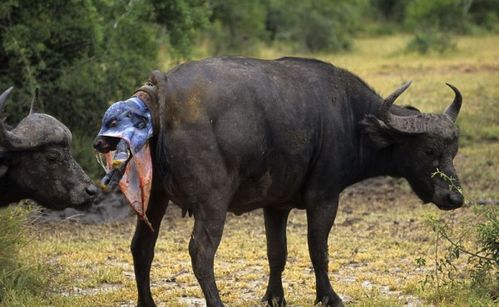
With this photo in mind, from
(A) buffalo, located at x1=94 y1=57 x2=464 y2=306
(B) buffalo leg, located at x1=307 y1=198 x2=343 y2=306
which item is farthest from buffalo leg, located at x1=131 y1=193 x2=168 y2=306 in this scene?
(B) buffalo leg, located at x1=307 y1=198 x2=343 y2=306

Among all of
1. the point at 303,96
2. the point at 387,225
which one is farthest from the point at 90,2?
the point at 303,96

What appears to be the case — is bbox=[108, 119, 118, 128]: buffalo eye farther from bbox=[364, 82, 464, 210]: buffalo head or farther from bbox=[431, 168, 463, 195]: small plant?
bbox=[431, 168, 463, 195]: small plant

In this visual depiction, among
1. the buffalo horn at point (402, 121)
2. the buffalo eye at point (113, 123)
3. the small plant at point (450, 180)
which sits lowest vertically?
the small plant at point (450, 180)

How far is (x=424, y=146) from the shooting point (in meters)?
8.16

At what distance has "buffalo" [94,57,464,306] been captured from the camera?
693 centimetres

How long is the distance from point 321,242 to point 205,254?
1199mm

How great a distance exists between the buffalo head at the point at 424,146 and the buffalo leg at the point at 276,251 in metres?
1.03

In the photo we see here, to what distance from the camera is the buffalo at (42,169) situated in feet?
23.3

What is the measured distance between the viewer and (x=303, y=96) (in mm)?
7652

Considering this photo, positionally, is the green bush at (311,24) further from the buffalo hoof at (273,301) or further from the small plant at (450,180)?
the buffalo hoof at (273,301)

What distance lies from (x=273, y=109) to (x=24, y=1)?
245 inches

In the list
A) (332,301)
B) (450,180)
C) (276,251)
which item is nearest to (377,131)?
(450,180)

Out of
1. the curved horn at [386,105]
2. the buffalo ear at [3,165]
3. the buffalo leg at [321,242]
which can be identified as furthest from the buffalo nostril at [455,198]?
the buffalo ear at [3,165]

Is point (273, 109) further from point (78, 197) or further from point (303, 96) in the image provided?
point (78, 197)
